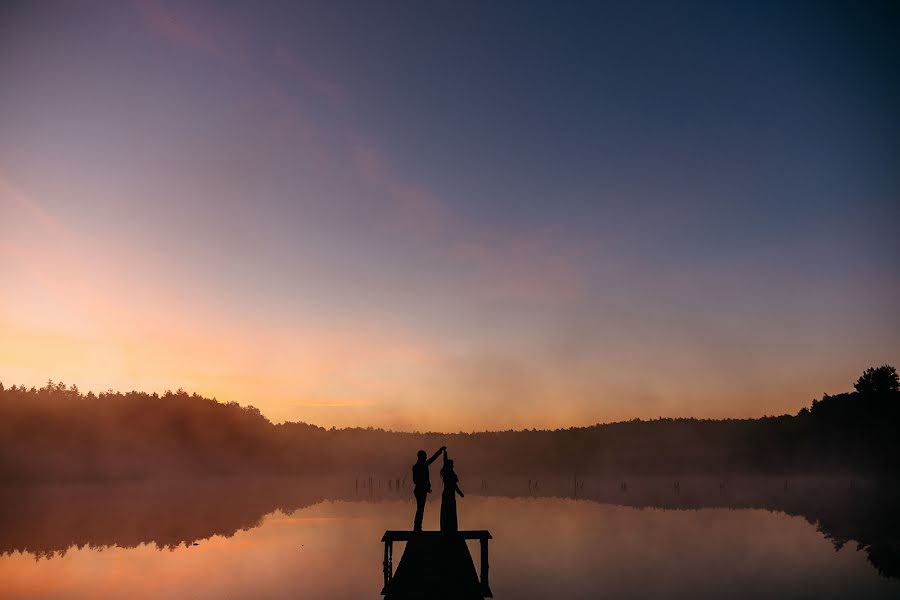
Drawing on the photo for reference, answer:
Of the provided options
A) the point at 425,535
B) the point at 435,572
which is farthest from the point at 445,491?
the point at 435,572

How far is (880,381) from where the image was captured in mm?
117312

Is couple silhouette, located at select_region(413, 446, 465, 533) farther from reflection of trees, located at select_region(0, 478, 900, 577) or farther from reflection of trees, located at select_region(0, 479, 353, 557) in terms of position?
reflection of trees, located at select_region(0, 479, 353, 557)

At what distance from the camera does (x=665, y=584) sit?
34469 millimetres

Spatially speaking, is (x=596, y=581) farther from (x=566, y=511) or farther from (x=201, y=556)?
(x=566, y=511)

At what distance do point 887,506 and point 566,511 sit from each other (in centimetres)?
3418

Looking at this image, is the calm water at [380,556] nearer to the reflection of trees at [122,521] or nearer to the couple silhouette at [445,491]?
the reflection of trees at [122,521]

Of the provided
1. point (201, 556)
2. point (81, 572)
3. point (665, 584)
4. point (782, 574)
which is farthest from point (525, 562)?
point (81, 572)

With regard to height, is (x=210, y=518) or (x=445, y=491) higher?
(x=445, y=491)

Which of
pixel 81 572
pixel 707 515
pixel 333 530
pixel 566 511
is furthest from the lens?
pixel 566 511

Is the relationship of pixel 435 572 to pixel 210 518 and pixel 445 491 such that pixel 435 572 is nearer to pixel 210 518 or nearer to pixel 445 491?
pixel 445 491

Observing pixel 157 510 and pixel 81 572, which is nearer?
pixel 81 572

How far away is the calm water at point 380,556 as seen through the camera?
108 feet

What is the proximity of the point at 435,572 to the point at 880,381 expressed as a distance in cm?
12080

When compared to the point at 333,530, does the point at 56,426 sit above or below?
above
